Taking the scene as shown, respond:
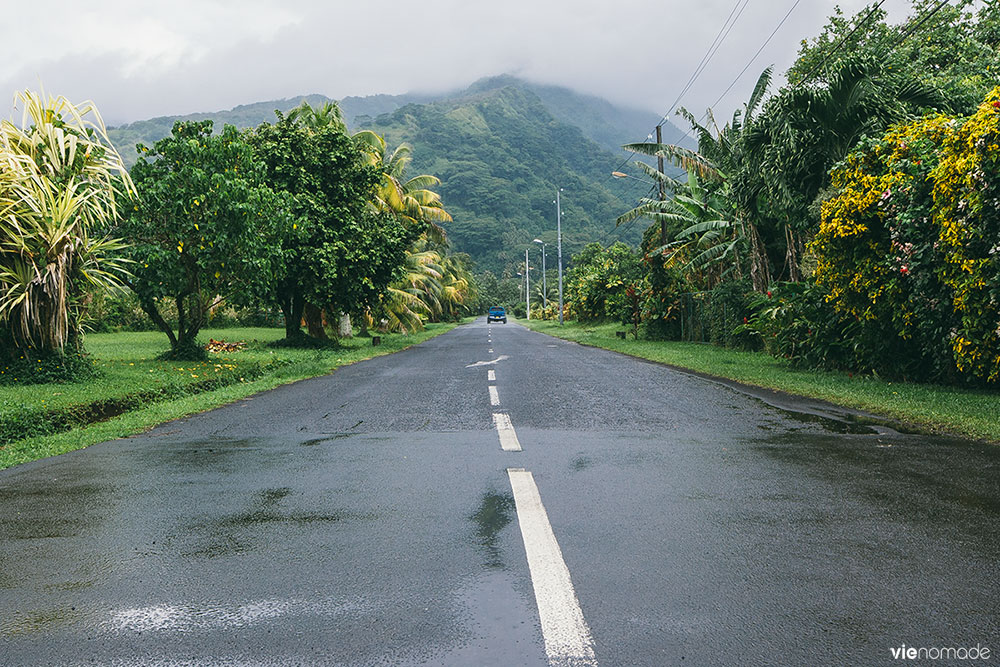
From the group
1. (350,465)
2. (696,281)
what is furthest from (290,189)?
(350,465)

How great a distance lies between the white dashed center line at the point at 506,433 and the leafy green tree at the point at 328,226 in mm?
15345

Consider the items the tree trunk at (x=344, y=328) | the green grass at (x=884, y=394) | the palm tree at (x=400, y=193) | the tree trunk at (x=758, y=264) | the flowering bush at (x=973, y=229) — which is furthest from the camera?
the palm tree at (x=400, y=193)

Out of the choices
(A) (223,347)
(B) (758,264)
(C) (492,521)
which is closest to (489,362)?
(B) (758,264)

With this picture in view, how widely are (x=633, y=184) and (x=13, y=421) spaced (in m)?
102

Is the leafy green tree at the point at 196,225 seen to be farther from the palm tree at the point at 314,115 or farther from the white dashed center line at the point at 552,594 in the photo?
the palm tree at the point at 314,115

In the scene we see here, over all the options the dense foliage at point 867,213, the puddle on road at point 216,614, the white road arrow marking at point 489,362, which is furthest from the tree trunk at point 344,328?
the puddle on road at point 216,614

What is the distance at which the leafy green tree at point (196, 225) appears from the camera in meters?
15.9

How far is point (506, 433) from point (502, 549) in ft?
12.2

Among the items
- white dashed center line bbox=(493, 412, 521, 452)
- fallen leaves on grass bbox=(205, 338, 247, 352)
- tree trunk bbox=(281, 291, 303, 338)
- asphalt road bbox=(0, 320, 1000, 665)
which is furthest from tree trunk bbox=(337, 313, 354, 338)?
asphalt road bbox=(0, 320, 1000, 665)

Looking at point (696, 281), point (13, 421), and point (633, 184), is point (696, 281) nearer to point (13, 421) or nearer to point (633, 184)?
point (13, 421)

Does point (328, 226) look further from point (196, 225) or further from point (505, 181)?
point (505, 181)

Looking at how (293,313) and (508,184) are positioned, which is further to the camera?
(508,184)

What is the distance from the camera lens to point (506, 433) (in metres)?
7.77

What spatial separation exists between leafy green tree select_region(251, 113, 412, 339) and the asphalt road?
16.4 m
